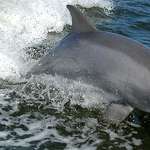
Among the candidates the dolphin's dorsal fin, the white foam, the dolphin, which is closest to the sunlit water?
the white foam

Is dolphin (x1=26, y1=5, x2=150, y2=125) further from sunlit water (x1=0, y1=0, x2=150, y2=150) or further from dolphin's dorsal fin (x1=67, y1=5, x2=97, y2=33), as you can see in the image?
sunlit water (x1=0, y1=0, x2=150, y2=150)

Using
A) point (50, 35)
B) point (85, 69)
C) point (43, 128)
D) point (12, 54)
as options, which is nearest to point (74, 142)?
point (43, 128)

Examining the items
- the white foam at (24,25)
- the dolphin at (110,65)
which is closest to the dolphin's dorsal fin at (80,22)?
the dolphin at (110,65)

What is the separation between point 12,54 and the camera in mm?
8938

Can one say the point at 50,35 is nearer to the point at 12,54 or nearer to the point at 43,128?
the point at 12,54

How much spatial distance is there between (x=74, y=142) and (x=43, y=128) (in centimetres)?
71

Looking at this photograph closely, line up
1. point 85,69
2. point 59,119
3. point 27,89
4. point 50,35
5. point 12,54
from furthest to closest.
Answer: point 50,35
point 12,54
point 27,89
point 85,69
point 59,119

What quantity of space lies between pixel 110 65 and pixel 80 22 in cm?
128

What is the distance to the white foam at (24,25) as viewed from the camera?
28.1 ft

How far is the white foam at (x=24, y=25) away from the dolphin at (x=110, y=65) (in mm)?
2003

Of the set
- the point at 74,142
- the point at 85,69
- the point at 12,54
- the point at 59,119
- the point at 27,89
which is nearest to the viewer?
the point at 74,142

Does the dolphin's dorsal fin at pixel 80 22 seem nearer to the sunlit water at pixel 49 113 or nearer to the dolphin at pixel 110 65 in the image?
the dolphin at pixel 110 65

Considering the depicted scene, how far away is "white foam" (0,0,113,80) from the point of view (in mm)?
8562

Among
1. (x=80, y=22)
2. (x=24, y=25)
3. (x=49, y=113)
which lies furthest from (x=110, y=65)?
(x=24, y=25)
